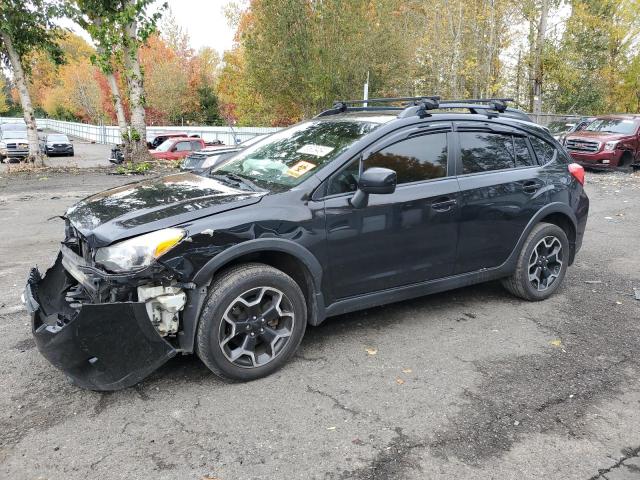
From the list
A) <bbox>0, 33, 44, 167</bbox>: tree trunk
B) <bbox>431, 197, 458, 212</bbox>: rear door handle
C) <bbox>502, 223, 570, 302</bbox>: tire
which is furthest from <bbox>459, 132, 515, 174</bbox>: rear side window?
<bbox>0, 33, 44, 167</bbox>: tree trunk

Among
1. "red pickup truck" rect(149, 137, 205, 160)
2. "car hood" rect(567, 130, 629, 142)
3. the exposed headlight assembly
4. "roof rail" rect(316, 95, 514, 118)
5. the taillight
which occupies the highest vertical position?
"roof rail" rect(316, 95, 514, 118)

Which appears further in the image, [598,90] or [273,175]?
[598,90]

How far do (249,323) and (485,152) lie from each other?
2573 mm

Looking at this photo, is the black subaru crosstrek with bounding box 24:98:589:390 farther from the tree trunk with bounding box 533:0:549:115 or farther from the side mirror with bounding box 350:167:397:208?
the tree trunk with bounding box 533:0:549:115

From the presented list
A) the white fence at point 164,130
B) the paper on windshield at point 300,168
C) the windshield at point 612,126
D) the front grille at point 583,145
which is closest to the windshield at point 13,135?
the white fence at point 164,130

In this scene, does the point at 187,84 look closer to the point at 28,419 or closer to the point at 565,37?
the point at 565,37

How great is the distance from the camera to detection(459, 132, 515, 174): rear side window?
436 centimetres

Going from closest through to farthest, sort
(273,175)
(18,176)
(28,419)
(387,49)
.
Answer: (28,419) < (273,175) < (18,176) < (387,49)

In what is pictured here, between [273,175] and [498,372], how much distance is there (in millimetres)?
2163

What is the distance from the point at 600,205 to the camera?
34.3 ft

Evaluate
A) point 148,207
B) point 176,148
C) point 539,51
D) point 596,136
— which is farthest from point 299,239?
point 539,51

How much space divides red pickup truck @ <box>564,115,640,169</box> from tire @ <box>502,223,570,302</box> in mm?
12334

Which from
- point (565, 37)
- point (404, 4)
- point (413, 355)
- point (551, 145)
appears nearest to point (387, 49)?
point (404, 4)

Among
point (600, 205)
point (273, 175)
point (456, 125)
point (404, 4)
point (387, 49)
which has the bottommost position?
point (600, 205)
